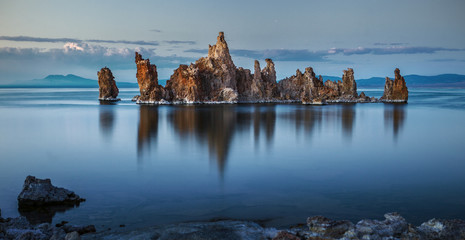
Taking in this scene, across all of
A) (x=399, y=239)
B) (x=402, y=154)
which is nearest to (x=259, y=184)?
(x=399, y=239)

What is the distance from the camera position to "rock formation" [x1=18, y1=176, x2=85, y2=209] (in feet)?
35.4

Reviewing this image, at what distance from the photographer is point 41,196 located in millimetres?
10797

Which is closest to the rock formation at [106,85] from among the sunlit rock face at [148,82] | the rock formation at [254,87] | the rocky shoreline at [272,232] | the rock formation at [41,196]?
the sunlit rock face at [148,82]

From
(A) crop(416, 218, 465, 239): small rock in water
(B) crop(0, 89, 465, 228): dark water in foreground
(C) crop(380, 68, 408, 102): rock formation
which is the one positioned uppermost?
(C) crop(380, 68, 408, 102): rock formation

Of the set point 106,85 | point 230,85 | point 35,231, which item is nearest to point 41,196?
point 35,231

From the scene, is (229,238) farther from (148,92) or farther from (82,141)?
(148,92)

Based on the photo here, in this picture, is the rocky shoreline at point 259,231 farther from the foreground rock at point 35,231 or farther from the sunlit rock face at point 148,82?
the sunlit rock face at point 148,82

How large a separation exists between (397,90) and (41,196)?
88.4 meters

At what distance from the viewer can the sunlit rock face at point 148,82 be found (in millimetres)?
76562

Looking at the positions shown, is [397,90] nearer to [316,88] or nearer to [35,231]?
[316,88]

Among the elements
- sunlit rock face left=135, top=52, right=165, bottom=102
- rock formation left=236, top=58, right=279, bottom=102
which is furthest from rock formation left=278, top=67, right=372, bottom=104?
sunlit rock face left=135, top=52, right=165, bottom=102

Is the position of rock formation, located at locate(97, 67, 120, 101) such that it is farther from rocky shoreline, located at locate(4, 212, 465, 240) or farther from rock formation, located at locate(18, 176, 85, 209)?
rocky shoreline, located at locate(4, 212, 465, 240)

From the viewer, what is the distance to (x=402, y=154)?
20.2m

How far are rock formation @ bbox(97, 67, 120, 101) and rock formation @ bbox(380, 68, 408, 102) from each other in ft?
210
